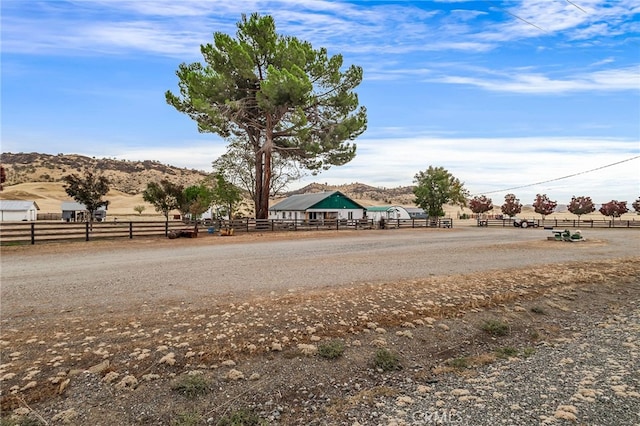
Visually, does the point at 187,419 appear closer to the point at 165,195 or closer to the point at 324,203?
the point at 165,195

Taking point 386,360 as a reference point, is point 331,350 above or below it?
above

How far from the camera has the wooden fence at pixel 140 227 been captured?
1758cm

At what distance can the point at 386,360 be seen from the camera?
5.18 metres

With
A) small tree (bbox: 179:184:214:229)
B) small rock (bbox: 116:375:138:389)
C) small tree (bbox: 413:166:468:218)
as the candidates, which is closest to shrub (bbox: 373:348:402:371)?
small rock (bbox: 116:375:138:389)

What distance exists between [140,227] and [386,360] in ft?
65.3

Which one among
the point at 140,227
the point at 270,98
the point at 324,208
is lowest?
the point at 140,227

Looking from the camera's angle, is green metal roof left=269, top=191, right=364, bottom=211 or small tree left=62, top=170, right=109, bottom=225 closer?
small tree left=62, top=170, right=109, bottom=225

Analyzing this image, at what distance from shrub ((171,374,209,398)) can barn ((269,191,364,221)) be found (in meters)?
36.8

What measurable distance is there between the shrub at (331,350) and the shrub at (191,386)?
1.65 metres

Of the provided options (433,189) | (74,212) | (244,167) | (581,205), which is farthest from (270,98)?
(581,205)

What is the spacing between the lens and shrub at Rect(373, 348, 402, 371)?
5.08m

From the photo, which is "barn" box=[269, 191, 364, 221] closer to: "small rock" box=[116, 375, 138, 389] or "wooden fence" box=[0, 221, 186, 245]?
"wooden fence" box=[0, 221, 186, 245]

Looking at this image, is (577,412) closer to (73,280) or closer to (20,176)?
(73,280)

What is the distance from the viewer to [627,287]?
9836mm
